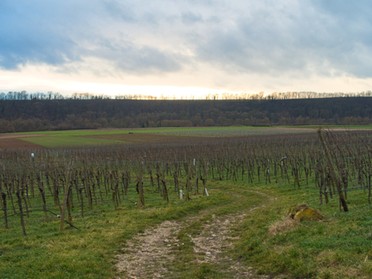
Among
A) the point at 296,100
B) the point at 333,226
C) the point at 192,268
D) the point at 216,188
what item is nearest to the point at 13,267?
the point at 192,268

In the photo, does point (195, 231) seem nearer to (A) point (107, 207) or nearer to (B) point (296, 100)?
(A) point (107, 207)

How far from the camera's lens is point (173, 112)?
18450cm

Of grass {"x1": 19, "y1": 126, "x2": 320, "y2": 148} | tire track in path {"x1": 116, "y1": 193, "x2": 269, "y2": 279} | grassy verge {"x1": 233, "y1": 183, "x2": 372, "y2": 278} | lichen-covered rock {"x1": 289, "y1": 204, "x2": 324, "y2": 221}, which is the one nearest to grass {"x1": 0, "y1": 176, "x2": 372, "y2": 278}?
grassy verge {"x1": 233, "y1": 183, "x2": 372, "y2": 278}

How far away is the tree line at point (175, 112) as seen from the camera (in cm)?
15425

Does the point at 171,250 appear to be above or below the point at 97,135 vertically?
above

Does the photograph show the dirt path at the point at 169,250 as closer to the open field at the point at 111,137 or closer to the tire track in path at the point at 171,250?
the tire track in path at the point at 171,250

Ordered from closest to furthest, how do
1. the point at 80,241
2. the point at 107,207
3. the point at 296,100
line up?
the point at 80,241 < the point at 107,207 < the point at 296,100

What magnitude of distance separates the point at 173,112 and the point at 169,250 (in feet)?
563

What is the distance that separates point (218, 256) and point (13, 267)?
569 cm

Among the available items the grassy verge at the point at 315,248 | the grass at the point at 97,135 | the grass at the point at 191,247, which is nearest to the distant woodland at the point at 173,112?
the grass at the point at 97,135

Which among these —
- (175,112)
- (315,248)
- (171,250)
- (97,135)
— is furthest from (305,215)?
(175,112)

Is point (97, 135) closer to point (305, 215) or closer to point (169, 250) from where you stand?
point (169, 250)

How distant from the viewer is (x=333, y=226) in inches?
492

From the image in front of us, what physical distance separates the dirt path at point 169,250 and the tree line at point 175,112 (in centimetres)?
12982
